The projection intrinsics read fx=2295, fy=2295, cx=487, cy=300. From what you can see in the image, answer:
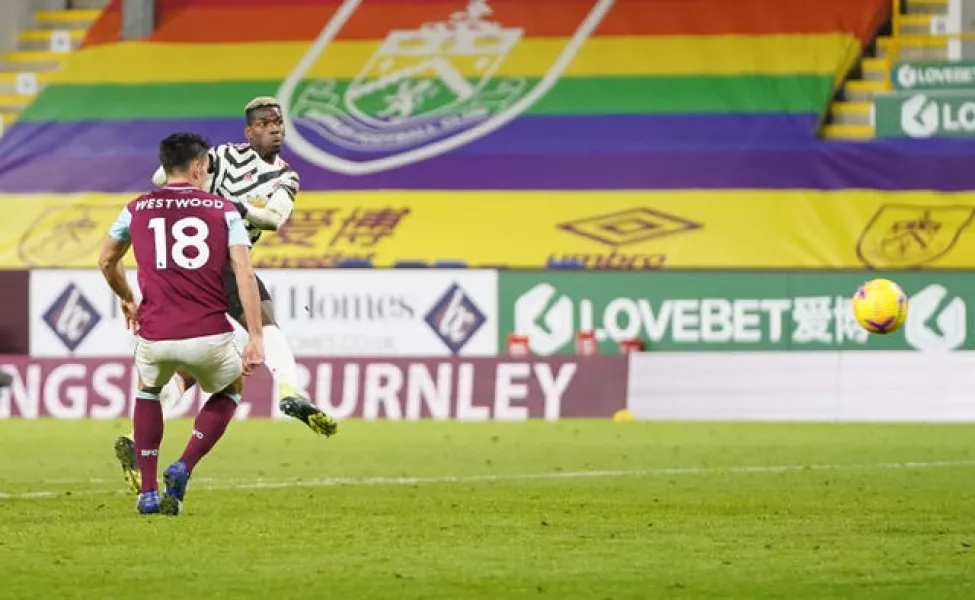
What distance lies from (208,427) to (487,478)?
307 centimetres

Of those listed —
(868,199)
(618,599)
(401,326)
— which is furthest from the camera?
(868,199)

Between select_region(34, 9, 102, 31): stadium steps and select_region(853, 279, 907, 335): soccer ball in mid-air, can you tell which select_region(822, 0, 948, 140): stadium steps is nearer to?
select_region(853, 279, 907, 335): soccer ball in mid-air

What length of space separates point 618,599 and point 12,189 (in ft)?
73.2

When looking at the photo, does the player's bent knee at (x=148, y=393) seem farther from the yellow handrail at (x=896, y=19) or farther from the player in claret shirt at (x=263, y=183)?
the yellow handrail at (x=896, y=19)

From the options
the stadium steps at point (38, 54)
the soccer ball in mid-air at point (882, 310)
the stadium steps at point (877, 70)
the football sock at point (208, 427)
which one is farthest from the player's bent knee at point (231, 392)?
the stadium steps at point (38, 54)

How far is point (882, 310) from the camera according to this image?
18.2 m

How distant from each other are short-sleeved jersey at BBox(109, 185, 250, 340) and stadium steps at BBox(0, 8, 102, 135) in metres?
20.2

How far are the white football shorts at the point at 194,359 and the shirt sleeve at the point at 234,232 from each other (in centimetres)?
46

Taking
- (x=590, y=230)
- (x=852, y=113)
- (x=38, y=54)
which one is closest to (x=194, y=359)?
(x=590, y=230)

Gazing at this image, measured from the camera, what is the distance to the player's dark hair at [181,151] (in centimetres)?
1096

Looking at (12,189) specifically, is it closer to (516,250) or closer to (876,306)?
(516,250)

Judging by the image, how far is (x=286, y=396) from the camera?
1208 centimetres

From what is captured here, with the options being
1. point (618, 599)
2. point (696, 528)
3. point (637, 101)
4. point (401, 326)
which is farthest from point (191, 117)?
point (618, 599)

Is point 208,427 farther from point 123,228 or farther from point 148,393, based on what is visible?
point 123,228
